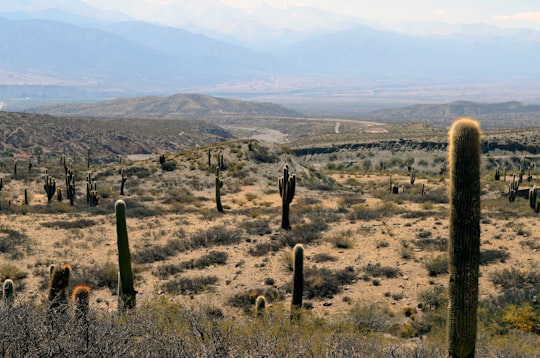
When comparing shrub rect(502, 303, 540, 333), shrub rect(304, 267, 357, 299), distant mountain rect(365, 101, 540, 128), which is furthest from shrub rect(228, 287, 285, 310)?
distant mountain rect(365, 101, 540, 128)

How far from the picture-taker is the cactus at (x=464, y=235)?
23.1 feet

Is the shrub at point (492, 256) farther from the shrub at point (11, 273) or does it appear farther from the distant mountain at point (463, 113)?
the distant mountain at point (463, 113)

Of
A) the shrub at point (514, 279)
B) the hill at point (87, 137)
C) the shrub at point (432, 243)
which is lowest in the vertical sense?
the hill at point (87, 137)

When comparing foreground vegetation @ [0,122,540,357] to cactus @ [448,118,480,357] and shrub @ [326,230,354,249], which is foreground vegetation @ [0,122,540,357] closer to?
shrub @ [326,230,354,249]

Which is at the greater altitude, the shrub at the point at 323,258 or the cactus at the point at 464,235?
the cactus at the point at 464,235

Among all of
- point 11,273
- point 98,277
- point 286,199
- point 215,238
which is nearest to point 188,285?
point 98,277

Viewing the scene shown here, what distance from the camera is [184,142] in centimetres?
9588

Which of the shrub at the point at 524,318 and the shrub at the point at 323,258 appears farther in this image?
the shrub at the point at 323,258

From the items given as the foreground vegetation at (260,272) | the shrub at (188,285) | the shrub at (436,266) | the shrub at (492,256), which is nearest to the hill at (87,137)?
the foreground vegetation at (260,272)

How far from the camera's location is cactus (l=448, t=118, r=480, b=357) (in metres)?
7.04

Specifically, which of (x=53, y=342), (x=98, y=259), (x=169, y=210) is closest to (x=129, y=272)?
(x=53, y=342)

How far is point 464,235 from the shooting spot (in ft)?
23.1

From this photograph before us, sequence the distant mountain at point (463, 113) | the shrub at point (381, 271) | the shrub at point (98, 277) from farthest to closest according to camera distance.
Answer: the distant mountain at point (463, 113) → the shrub at point (381, 271) → the shrub at point (98, 277)

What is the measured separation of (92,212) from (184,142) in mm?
71511
